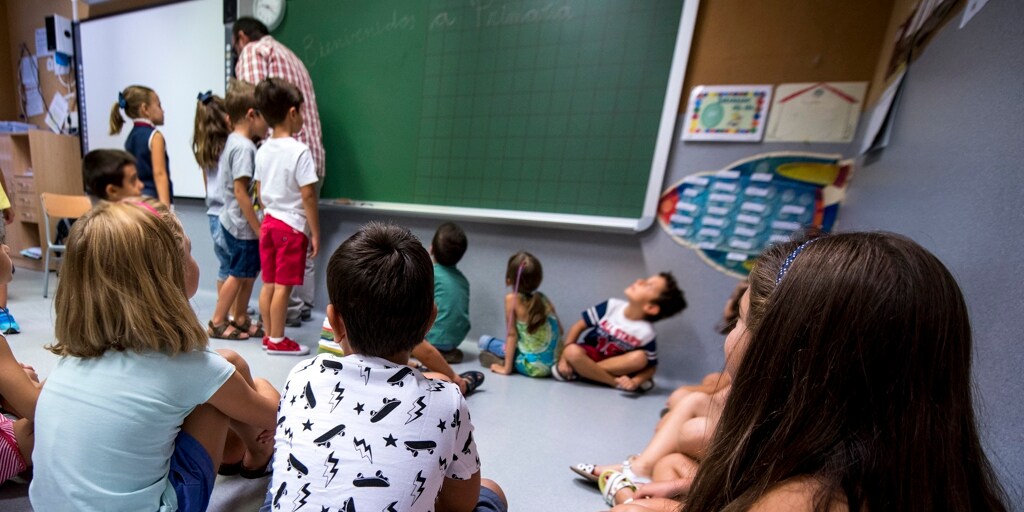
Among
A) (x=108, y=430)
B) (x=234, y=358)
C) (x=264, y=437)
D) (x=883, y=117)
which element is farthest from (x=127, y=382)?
(x=883, y=117)

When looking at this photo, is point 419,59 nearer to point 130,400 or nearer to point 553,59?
point 553,59

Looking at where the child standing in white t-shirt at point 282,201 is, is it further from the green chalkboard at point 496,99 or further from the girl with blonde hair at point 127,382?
the girl with blonde hair at point 127,382

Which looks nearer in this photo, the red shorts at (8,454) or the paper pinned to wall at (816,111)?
the red shorts at (8,454)

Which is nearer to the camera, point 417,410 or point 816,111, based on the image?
point 417,410

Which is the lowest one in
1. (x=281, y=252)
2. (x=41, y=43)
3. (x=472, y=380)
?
(x=472, y=380)

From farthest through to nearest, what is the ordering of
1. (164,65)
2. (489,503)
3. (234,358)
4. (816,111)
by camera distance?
1. (164,65)
2. (816,111)
3. (234,358)
4. (489,503)

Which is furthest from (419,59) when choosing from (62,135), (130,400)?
(62,135)

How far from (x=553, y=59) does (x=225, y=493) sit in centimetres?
209

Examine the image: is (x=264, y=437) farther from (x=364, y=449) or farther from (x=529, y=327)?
(x=529, y=327)

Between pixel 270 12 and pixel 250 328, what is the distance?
1.95 meters

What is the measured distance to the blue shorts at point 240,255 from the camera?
2.07 m

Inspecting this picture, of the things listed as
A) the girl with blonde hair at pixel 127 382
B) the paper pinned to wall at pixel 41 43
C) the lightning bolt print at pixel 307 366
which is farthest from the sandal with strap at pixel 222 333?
the paper pinned to wall at pixel 41 43

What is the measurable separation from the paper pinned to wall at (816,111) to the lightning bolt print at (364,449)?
199cm

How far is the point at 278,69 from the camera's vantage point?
2148 mm
